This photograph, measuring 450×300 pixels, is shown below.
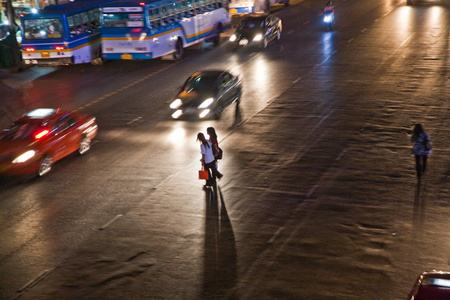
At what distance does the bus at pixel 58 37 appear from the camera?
28.6m

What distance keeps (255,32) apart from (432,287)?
2576cm

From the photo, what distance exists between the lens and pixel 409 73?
25.1 metres

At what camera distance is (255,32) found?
105 feet

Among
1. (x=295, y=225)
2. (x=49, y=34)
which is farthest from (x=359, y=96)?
(x=49, y=34)

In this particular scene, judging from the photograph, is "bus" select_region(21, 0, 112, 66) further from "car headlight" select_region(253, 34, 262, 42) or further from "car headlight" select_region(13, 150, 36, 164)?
"car headlight" select_region(13, 150, 36, 164)

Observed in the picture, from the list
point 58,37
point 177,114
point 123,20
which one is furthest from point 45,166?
point 123,20

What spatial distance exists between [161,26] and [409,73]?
1172cm

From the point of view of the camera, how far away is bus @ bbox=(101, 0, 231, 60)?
28469mm

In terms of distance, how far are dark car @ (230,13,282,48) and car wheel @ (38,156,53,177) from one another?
17.8 meters

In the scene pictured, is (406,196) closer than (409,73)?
Yes

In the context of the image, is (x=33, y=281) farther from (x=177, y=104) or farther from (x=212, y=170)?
(x=177, y=104)

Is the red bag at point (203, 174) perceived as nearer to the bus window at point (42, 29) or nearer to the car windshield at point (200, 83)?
the car windshield at point (200, 83)

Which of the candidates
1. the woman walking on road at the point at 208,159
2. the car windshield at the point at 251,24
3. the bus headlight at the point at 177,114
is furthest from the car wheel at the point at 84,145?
the car windshield at the point at 251,24

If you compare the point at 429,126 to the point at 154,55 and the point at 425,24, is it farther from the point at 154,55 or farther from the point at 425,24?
the point at 425,24
